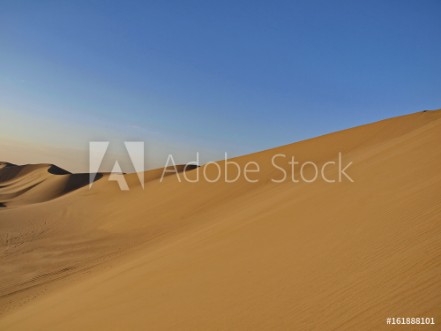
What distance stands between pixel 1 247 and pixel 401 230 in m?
12.2

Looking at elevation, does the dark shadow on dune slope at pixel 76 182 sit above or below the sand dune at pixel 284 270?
above

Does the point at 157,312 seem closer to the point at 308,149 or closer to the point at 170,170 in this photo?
the point at 308,149

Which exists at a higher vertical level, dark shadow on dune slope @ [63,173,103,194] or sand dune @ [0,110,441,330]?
dark shadow on dune slope @ [63,173,103,194]

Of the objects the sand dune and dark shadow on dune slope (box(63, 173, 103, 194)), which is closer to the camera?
the sand dune

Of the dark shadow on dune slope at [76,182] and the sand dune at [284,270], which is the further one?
the dark shadow on dune slope at [76,182]
